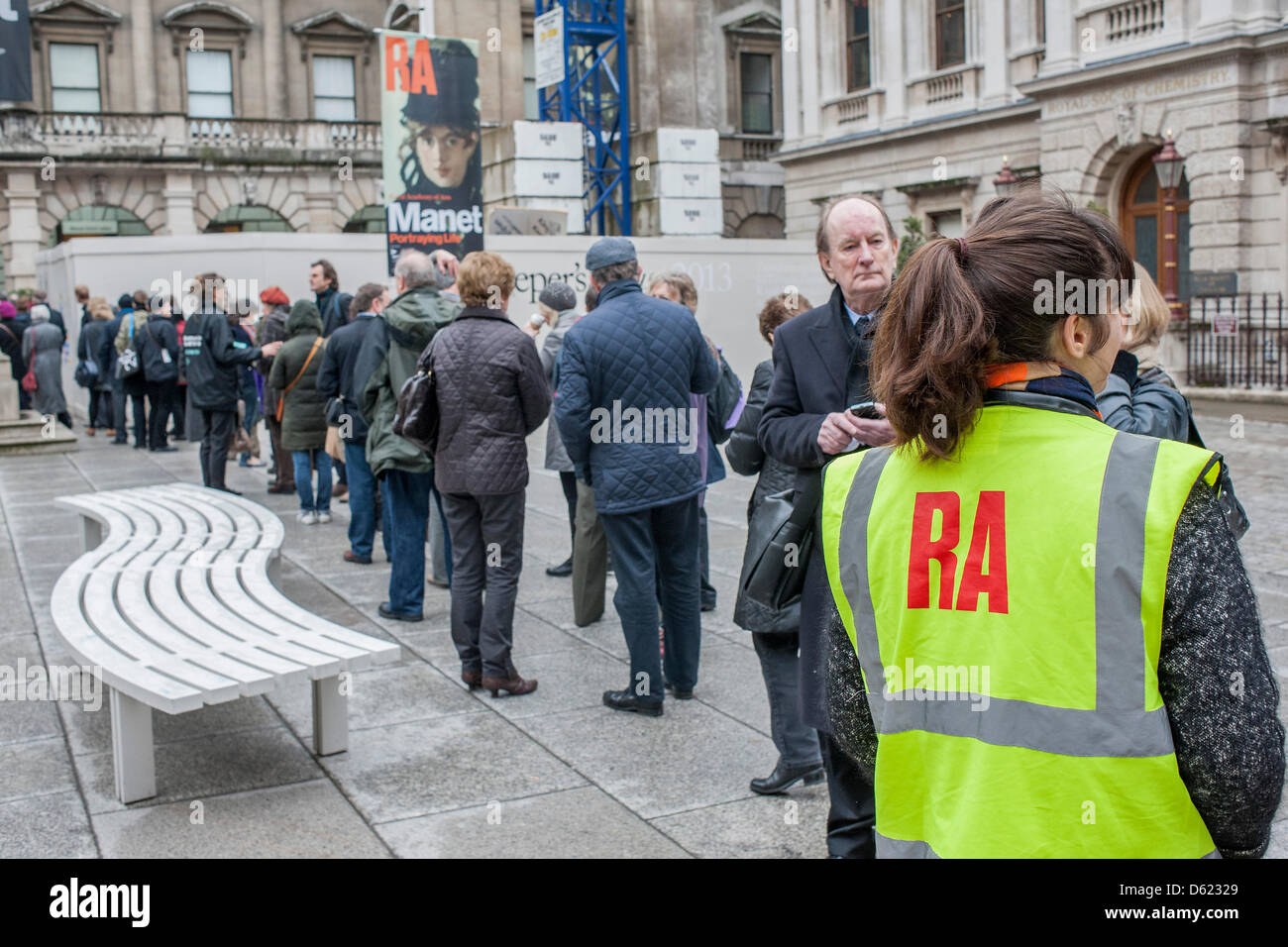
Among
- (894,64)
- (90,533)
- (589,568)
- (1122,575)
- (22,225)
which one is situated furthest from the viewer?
(22,225)

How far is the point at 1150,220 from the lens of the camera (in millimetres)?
23109

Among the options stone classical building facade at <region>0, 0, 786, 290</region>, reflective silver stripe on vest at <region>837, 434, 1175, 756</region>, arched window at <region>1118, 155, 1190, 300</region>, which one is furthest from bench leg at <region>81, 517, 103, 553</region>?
stone classical building facade at <region>0, 0, 786, 290</region>

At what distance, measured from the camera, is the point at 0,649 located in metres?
6.88

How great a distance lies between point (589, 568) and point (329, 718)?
226 cm

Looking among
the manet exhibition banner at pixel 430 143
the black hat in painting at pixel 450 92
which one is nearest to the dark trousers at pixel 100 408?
the manet exhibition banner at pixel 430 143

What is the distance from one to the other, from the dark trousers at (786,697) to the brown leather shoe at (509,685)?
160 centimetres

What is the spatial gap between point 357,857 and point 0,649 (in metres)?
3.68

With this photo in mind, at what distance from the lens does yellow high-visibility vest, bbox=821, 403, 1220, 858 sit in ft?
5.62

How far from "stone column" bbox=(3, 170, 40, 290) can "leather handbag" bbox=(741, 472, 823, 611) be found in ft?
118

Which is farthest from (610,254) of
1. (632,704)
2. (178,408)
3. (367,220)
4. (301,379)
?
(367,220)

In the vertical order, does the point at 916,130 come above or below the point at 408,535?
above

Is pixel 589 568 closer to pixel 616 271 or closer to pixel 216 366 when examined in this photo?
pixel 616 271

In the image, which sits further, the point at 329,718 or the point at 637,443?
the point at 637,443
